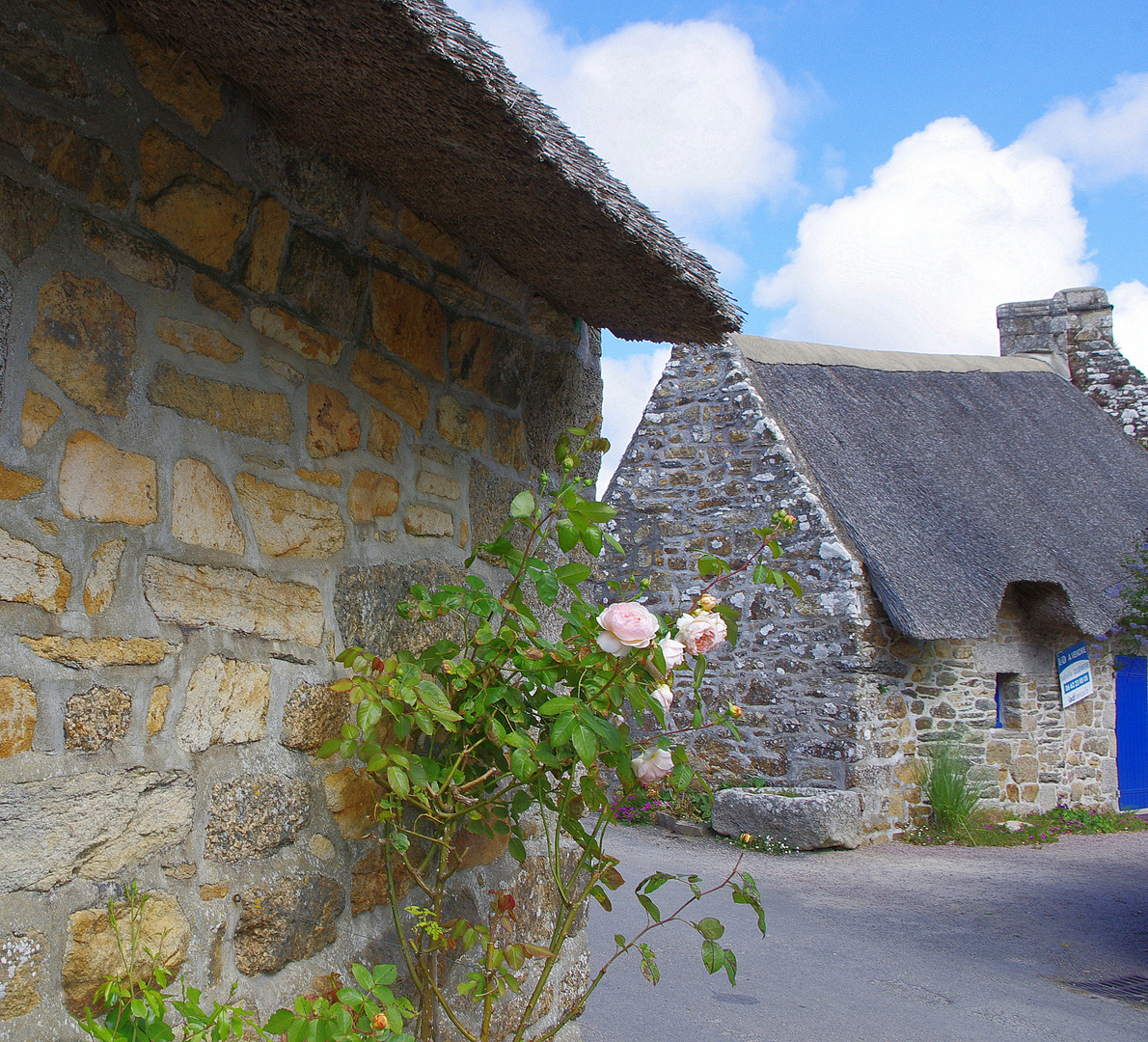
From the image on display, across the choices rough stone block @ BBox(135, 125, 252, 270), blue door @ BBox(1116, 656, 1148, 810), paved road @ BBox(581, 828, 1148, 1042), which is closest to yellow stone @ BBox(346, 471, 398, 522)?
rough stone block @ BBox(135, 125, 252, 270)

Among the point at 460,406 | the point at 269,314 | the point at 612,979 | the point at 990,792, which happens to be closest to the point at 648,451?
the point at 990,792

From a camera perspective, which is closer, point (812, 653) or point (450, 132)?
point (450, 132)

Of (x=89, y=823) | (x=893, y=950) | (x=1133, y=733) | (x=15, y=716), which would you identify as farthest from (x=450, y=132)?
(x=1133, y=733)

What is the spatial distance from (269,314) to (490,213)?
57 centimetres

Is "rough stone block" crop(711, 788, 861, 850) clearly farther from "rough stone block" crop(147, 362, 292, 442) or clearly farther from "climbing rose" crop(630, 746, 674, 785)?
"rough stone block" crop(147, 362, 292, 442)

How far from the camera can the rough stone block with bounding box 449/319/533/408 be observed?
7.59 ft

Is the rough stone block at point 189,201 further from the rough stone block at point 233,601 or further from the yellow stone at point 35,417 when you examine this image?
the rough stone block at point 233,601

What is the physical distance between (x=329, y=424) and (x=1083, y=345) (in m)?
12.8

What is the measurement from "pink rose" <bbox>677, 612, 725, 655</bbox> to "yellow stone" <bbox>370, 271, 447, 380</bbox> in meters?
0.86

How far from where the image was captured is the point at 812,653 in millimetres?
7812

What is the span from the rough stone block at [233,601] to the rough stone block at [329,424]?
0.29m

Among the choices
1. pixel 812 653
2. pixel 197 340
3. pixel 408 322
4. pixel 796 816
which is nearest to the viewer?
pixel 197 340

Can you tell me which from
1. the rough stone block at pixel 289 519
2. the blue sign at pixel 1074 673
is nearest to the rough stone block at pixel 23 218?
the rough stone block at pixel 289 519

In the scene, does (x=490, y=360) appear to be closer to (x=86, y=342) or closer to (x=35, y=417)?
(x=86, y=342)
